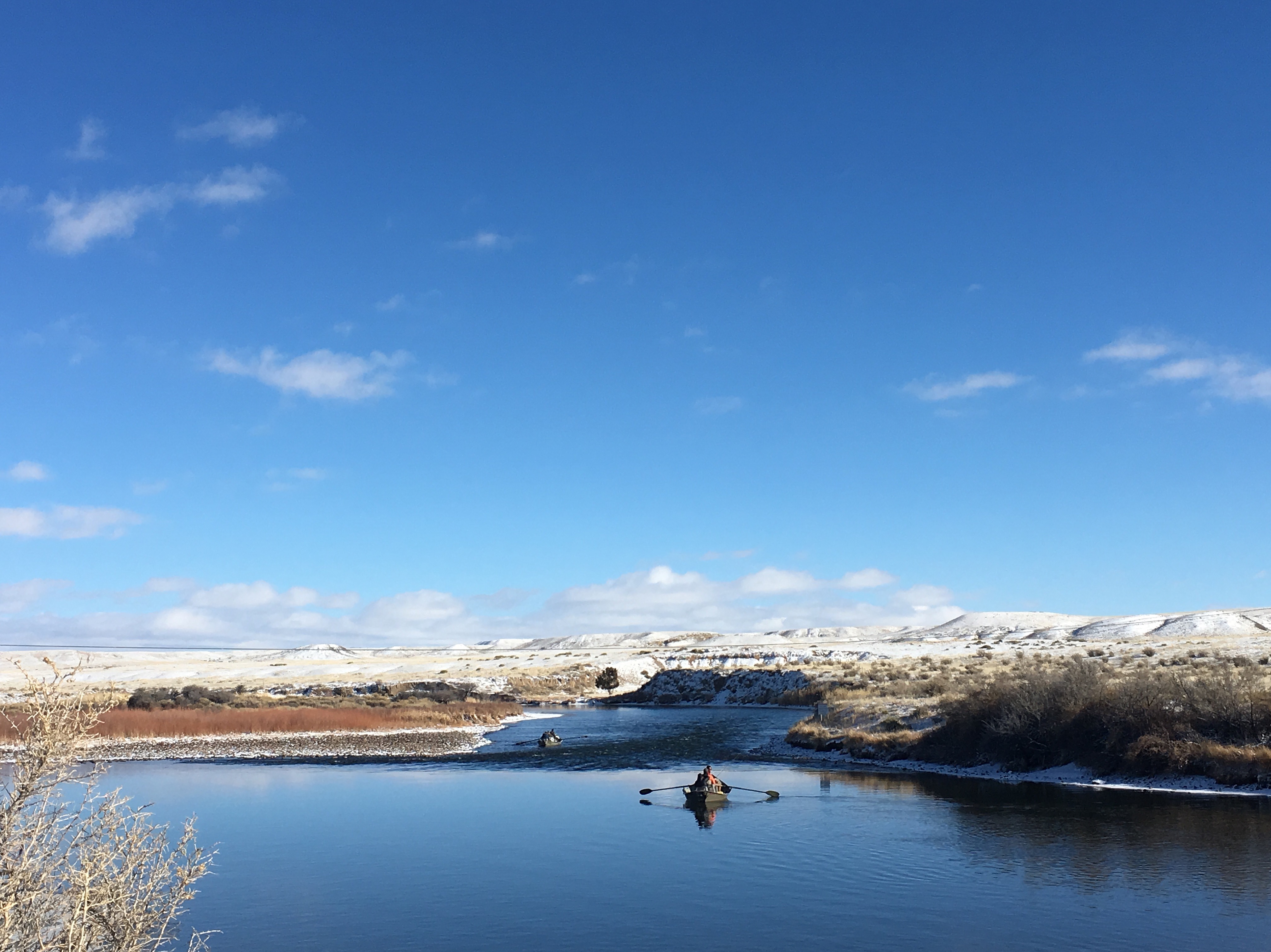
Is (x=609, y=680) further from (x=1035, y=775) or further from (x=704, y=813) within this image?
(x=704, y=813)

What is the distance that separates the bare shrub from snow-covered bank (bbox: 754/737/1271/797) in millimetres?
29283

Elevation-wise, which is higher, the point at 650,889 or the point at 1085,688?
the point at 1085,688

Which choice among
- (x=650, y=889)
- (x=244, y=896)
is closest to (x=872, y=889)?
(x=650, y=889)

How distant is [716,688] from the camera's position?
93.1m

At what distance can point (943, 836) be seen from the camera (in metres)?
24.2

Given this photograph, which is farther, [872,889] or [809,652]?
[809,652]

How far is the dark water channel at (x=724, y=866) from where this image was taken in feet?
54.3

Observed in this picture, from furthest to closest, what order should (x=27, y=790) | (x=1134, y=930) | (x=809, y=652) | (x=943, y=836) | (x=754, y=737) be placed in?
(x=809, y=652) < (x=754, y=737) < (x=943, y=836) < (x=1134, y=930) < (x=27, y=790)

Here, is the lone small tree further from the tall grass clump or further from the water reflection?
the water reflection

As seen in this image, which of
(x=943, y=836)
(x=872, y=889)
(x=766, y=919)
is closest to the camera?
(x=766, y=919)

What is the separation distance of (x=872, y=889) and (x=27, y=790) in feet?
51.2

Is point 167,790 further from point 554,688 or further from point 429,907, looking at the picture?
point 554,688

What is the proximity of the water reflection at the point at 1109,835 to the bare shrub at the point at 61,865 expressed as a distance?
1681cm

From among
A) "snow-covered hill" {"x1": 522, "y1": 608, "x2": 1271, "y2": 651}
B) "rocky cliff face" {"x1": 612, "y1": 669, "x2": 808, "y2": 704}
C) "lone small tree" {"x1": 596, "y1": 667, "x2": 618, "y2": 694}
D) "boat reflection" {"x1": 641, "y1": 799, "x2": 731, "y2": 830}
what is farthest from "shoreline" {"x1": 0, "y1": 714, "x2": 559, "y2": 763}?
"snow-covered hill" {"x1": 522, "y1": 608, "x2": 1271, "y2": 651}
